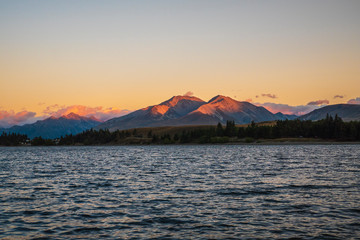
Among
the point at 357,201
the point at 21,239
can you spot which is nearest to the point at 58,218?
the point at 21,239

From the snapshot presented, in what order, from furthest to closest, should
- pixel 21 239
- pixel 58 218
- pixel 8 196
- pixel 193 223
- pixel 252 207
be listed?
1. pixel 8 196
2. pixel 252 207
3. pixel 58 218
4. pixel 193 223
5. pixel 21 239

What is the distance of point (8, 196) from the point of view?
44.4 m

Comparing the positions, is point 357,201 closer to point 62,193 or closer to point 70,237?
point 70,237

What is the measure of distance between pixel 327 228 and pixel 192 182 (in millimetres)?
29409

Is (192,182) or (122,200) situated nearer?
(122,200)

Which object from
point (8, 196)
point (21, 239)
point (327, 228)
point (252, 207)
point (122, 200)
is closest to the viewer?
point (21, 239)

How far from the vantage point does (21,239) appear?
2603 centimetres

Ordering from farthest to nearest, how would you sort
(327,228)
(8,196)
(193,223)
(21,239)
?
1. (8,196)
2. (193,223)
3. (327,228)
4. (21,239)

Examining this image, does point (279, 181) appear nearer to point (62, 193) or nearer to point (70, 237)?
point (62, 193)

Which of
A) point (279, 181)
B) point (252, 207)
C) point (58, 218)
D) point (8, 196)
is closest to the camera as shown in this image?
point (58, 218)

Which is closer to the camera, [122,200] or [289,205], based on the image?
[289,205]

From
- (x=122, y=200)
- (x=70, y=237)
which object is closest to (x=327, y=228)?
(x=70, y=237)

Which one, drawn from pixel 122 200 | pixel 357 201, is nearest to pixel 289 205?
pixel 357 201

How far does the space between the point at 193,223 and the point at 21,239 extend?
13.3m
